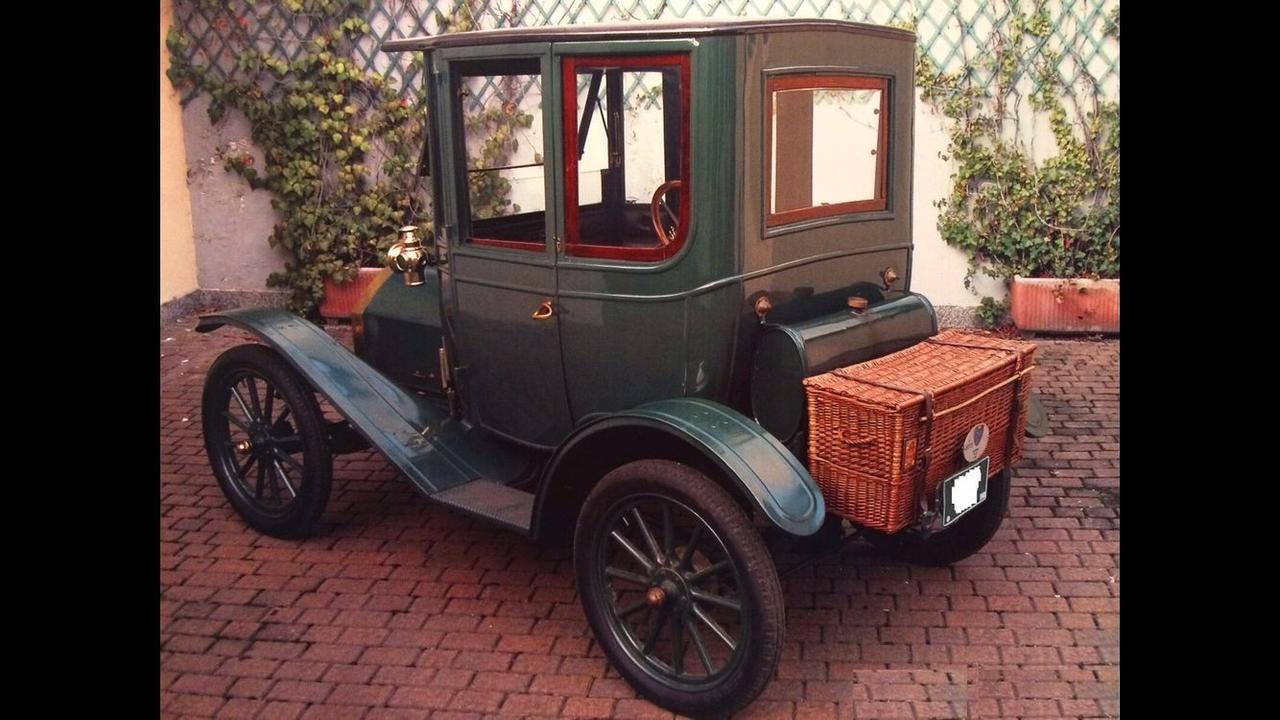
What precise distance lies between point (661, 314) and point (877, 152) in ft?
3.43

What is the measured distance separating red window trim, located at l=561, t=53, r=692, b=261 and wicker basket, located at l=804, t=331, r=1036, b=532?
0.64 meters

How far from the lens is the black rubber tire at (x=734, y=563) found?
288 cm

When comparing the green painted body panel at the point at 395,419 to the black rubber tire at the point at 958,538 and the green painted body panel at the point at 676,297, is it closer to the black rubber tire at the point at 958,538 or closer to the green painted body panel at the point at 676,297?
the green painted body panel at the point at 676,297

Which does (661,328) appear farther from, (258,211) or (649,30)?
(258,211)

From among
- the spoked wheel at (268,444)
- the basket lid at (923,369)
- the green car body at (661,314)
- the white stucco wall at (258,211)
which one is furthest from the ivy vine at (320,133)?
the basket lid at (923,369)

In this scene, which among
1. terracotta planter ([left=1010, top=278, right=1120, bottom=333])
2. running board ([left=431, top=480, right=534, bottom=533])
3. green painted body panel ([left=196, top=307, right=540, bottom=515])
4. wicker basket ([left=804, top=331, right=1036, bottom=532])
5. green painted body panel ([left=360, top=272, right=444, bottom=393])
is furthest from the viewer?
terracotta planter ([left=1010, top=278, right=1120, bottom=333])

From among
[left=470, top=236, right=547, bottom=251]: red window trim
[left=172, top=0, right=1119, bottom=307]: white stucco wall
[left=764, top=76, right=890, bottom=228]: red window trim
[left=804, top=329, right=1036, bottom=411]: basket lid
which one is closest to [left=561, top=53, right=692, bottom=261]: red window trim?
[left=470, top=236, right=547, bottom=251]: red window trim

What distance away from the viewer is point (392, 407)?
13.2ft

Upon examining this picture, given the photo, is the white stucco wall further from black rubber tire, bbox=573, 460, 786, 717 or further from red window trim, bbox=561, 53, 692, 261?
black rubber tire, bbox=573, 460, 786, 717

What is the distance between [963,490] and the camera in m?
3.20

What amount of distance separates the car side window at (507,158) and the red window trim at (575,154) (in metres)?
0.10

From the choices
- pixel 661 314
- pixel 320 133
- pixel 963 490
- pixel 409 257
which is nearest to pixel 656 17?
pixel 320 133

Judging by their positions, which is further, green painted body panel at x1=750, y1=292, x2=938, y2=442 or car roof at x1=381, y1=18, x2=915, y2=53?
green painted body panel at x1=750, y1=292, x2=938, y2=442

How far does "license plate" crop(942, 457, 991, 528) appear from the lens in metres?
3.12
